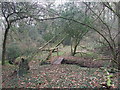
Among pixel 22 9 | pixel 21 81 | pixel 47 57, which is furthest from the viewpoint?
pixel 47 57

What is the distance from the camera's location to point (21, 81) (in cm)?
322

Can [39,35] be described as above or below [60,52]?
above

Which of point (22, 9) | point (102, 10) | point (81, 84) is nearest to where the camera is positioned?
point (81, 84)

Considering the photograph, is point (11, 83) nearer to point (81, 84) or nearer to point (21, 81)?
point (21, 81)

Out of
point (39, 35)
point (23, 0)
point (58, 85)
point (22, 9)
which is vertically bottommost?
point (58, 85)

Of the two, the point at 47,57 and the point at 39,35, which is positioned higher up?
the point at 39,35

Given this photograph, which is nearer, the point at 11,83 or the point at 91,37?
the point at 11,83

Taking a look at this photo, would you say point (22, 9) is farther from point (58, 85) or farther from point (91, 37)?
point (91, 37)

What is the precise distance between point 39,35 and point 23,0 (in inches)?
138

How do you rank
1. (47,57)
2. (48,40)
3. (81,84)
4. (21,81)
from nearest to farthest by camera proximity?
(81,84), (21,81), (47,57), (48,40)

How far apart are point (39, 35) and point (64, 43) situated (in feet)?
5.61

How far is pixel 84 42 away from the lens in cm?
722

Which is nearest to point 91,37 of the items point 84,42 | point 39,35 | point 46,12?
point 84,42

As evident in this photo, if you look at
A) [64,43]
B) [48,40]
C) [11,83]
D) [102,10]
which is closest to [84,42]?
[64,43]
